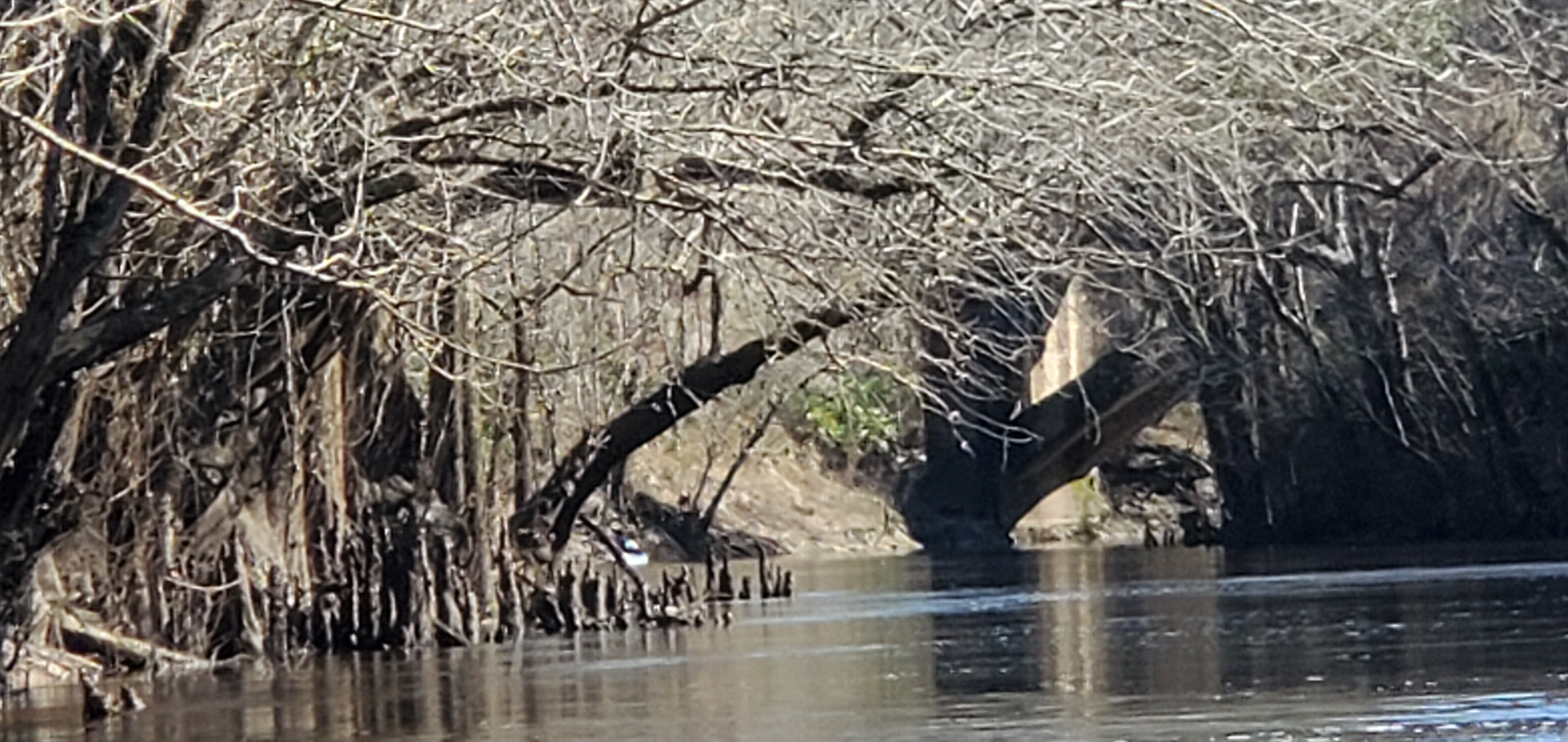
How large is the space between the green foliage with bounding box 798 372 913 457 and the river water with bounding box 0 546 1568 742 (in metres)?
1.92

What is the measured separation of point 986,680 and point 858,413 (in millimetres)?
14939

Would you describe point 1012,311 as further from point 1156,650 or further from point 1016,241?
point 1016,241

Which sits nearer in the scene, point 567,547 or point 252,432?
point 252,432

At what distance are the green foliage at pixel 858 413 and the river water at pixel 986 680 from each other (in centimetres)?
192

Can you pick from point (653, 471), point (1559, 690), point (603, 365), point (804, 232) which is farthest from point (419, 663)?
point (653, 471)

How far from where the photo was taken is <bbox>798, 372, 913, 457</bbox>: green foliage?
1149 inches

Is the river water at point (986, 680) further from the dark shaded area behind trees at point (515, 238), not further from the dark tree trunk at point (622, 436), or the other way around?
the dark tree trunk at point (622, 436)

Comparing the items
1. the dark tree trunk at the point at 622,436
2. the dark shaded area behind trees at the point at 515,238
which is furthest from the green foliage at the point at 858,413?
the dark shaded area behind trees at the point at 515,238

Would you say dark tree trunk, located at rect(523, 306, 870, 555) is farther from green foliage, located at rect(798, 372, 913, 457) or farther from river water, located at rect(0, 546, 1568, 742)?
river water, located at rect(0, 546, 1568, 742)

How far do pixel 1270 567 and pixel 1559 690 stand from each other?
19964 millimetres

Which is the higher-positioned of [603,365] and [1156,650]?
[603,365]

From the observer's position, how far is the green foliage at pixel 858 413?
29.2 meters

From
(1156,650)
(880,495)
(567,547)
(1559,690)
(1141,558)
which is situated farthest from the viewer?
(880,495)

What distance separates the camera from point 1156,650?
21000 mm
